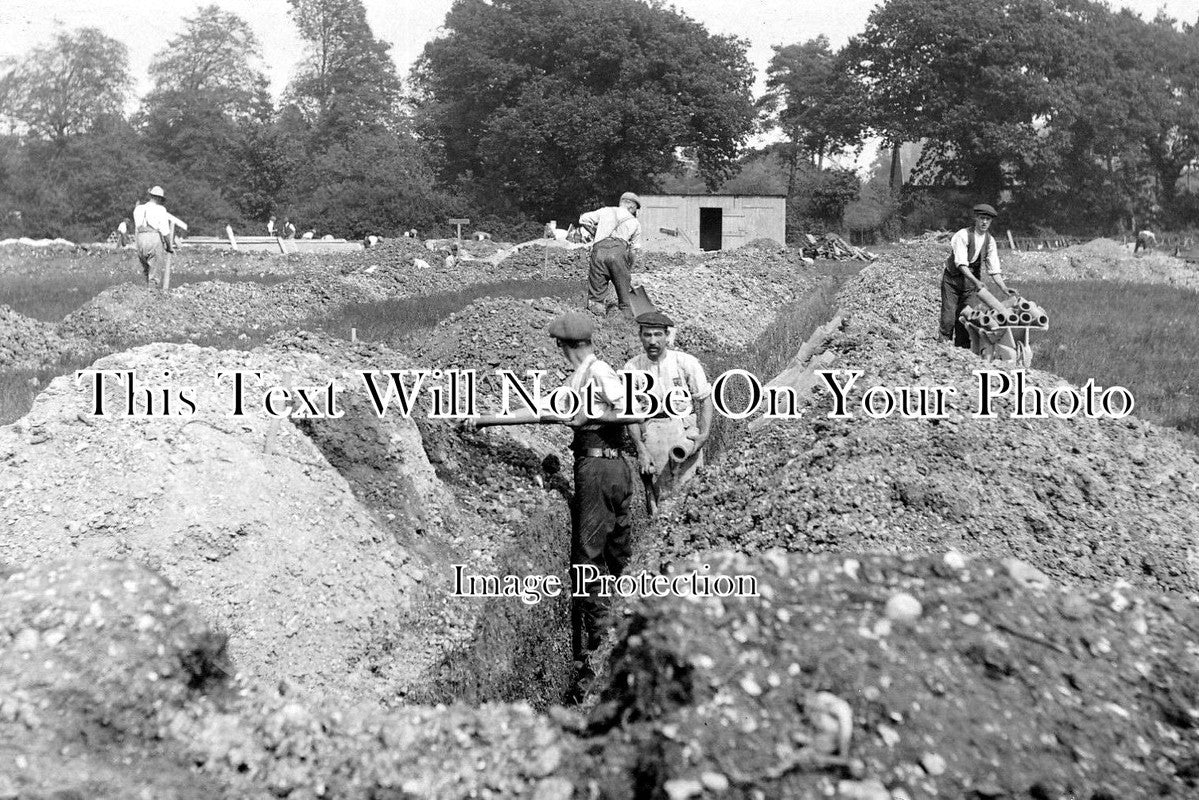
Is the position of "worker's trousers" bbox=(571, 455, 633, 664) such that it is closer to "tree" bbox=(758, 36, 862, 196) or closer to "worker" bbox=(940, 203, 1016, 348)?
"worker" bbox=(940, 203, 1016, 348)

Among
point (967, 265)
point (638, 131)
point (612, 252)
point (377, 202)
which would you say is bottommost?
point (967, 265)

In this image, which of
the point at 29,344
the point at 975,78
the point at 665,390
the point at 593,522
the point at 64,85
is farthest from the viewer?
the point at 64,85

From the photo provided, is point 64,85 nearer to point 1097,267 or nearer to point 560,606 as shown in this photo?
point 1097,267

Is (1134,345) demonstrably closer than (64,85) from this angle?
Yes

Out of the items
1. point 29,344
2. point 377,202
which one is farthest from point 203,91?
point 29,344

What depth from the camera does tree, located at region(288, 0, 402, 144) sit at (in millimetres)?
76688

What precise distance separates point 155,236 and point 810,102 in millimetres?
60726

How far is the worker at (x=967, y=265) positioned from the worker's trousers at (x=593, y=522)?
6301 mm

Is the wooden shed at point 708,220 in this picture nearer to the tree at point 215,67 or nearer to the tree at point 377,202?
the tree at point 377,202

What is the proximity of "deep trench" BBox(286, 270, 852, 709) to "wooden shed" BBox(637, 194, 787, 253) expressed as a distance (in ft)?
128

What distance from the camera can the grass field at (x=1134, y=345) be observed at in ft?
46.2

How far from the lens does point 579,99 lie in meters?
61.5

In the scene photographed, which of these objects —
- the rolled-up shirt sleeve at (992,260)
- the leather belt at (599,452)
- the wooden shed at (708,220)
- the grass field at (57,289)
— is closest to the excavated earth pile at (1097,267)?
the wooden shed at (708,220)

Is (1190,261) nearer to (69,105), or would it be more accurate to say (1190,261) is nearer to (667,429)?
(667,429)
